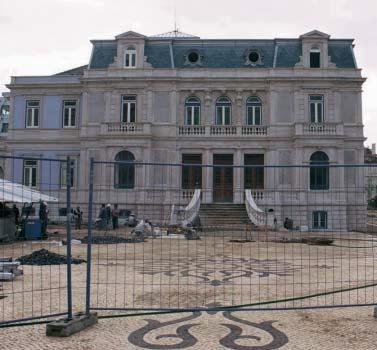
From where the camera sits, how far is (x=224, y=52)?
1539 inches

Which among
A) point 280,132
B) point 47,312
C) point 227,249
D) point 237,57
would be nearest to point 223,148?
A: point 280,132

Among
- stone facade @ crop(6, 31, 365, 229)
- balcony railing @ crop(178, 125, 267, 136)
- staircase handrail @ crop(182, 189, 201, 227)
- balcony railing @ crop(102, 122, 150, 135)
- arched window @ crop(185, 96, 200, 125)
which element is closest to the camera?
staircase handrail @ crop(182, 189, 201, 227)

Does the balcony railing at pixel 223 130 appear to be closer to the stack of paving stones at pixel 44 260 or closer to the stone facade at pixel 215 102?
the stone facade at pixel 215 102

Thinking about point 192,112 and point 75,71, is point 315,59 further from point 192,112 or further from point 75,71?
point 75,71

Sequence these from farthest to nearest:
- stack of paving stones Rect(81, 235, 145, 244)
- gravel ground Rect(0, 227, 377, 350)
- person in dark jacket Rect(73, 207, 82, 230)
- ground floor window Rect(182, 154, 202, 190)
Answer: ground floor window Rect(182, 154, 202, 190), person in dark jacket Rect(73, 207, 82, 230), stack of paving stones Rect(81, 235, 145, 244), gravel ground Rect(0, 227, 377, 350)

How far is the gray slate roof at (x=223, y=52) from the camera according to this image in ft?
125

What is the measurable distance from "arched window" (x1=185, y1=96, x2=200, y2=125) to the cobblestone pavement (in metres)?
30.6

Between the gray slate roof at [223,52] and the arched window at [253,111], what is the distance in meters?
2.62

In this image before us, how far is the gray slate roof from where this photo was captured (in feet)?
125

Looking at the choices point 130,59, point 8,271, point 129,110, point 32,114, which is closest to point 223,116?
point 129,110

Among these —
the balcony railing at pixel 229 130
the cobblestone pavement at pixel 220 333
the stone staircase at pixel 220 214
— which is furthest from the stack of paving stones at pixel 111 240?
the balcony railing at pixel 229 130

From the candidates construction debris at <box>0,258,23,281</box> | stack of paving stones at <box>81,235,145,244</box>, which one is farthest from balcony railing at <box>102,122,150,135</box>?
construction debris at <box>0,258,23,281</box>

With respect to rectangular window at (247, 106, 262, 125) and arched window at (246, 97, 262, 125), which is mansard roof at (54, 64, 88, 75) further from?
rectangular window at (247, 106, 262, 125)

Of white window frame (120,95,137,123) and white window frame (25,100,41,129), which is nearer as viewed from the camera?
white window frame (120,95,137,123)
